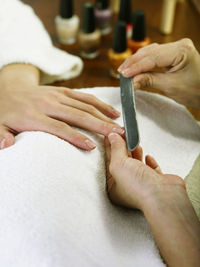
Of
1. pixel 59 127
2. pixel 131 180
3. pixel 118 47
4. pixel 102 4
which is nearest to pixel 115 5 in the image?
pixel 102 4

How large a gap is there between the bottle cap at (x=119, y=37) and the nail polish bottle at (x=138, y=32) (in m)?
0.05

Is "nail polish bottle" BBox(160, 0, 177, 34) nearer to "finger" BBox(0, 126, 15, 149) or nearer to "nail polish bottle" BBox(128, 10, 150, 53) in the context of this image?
"nail polish bottle" BBox(128, 10, 150, 53)

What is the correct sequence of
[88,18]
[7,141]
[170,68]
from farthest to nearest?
[88,18]
[170,68]
[7,141]

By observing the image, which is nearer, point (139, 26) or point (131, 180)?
point (131, 180)

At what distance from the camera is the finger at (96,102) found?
0.58 m

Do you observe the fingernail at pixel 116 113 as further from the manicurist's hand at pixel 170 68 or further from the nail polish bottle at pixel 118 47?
the nail polish bottle at pixel 118 47

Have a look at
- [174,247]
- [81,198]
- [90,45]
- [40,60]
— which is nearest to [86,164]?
[81,198]

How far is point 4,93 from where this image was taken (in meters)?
0.60

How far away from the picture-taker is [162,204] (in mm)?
397

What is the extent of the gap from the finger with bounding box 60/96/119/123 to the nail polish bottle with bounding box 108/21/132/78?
25cm

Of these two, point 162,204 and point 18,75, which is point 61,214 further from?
point 18,75

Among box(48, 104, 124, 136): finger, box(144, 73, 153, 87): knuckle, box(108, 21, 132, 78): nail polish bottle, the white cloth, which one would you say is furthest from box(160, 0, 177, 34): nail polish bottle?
box(48, 104, 124, 136): finger

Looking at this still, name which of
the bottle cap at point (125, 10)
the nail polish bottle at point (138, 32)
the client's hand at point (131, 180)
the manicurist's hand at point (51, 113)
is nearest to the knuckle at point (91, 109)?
the manicurist's hand at point (51, 113)

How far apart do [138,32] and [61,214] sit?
553 mm
